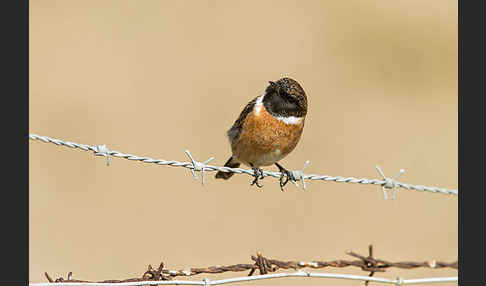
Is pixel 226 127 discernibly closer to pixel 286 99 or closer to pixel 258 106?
pixel 258 106

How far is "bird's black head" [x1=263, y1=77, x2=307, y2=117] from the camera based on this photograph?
5.88 m

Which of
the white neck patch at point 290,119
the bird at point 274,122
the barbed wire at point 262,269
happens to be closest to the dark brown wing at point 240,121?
the bird at point 274,122

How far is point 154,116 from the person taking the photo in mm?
11352

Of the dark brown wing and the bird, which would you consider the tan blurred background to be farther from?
the bird

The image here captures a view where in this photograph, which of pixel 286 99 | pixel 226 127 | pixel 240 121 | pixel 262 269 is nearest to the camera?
pixel 262 269

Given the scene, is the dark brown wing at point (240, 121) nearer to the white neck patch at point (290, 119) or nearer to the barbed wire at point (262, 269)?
the white neck patch at point (290, 119)

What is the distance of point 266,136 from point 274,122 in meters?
0.15

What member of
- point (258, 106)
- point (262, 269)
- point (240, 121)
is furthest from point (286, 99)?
point (262, 269)

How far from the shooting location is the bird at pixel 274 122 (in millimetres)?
5926

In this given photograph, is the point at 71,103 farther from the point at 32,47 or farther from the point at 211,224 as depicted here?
the point at 211,224

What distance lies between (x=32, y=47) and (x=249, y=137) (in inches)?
292

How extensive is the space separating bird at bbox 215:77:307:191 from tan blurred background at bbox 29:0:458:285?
8.21 ft

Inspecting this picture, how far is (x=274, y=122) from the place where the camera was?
237 inches

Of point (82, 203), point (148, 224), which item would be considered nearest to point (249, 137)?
point (148, 224)
